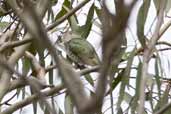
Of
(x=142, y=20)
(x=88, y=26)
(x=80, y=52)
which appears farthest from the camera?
(x=88, y=26)

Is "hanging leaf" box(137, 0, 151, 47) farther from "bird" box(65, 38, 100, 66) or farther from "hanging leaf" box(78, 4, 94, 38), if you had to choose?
"hanging leaf" box(78, 4, 94, 38)

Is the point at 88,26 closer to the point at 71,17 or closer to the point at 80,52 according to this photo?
the point at 71,17

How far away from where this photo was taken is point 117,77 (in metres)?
1.12

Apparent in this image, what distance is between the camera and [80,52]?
103 centimetres

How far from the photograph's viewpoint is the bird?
40.2 inches

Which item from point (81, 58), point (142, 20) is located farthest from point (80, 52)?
point (142, 20)

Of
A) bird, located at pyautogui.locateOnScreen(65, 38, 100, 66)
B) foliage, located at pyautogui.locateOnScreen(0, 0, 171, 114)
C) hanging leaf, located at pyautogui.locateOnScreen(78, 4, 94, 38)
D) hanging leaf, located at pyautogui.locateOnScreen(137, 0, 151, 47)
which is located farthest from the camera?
hanging leaf, located at pyautogui.locateOnScreen(78, 4, 94, 38)

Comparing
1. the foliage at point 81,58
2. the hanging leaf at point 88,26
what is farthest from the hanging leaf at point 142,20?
the hanging leaf at point 88,26

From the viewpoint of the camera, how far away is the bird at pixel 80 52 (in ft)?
3.35

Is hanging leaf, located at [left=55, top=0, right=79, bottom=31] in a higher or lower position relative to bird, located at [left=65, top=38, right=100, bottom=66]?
higher

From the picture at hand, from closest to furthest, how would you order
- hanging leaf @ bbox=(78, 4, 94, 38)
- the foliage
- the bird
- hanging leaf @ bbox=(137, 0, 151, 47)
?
the foliage
hanging leaf @ bbox=(137, 0, 151, 47)
the bird
hanging leaf @ bbox=(78, 4, 94, 38)

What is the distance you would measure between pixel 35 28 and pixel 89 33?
3.25 feet

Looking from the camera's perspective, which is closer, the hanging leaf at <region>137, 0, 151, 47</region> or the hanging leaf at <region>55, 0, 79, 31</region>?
the hanging leaf at <region>137, 0, 151, 47</region>

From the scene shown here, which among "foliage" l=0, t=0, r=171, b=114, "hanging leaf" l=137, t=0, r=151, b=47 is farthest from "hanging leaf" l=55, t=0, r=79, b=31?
"hanging leaf" l=137, t=0, r=151, b=47
